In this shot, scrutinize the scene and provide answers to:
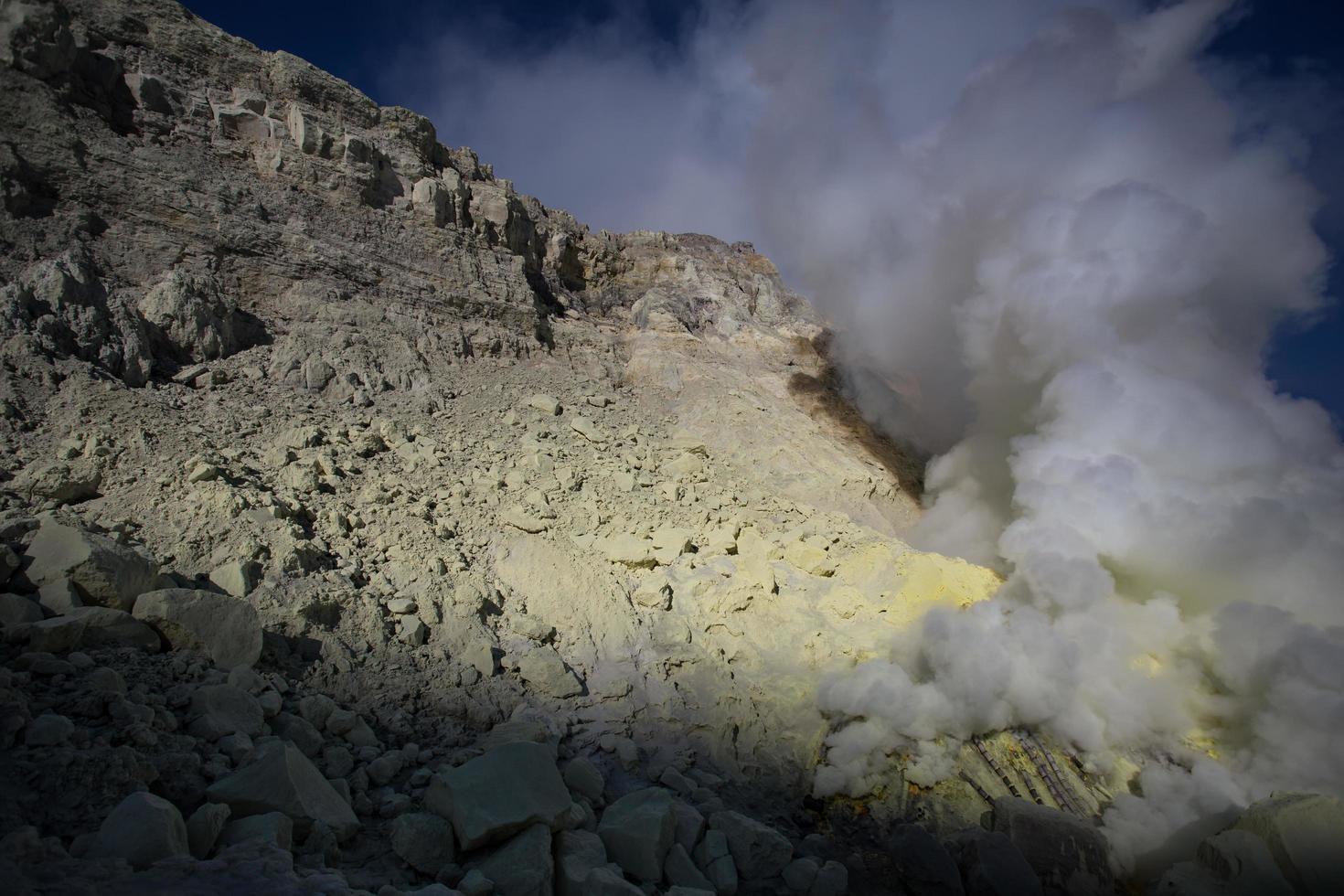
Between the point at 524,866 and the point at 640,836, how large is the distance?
2.82 ft

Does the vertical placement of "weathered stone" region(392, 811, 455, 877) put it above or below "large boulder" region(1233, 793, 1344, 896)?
below

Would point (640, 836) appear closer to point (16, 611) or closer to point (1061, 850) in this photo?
point (1061, 850)

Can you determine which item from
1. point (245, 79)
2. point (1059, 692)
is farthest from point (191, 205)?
point (1059, 692)

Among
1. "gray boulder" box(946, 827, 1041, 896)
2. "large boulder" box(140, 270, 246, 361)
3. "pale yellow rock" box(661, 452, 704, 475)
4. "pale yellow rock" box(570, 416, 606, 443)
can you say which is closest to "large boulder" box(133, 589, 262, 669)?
"gray boulder" box(946, 827, 1041, 896)

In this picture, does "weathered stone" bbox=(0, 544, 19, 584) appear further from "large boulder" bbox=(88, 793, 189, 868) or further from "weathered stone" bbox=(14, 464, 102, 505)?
"large boulder" bbox=(88, 793, 189, 868)

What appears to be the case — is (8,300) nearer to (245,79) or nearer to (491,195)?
(245,79)

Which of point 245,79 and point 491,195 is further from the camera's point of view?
point 491,195

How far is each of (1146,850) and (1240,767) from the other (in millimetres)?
1436

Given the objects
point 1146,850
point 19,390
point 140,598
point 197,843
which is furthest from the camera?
point 19,390

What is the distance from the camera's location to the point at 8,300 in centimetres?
713

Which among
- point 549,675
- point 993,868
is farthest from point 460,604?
point 993,868

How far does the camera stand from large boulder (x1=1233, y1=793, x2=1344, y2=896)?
422 centimetres

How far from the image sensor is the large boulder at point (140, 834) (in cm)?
244

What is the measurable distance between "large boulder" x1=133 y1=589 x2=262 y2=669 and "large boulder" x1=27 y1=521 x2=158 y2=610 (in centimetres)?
17
